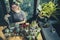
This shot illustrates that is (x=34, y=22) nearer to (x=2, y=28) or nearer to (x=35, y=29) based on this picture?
(x=35, y=29)

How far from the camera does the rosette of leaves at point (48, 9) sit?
5.30 meters

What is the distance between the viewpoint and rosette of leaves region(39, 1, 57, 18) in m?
5.30

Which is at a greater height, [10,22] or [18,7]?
[18,7]

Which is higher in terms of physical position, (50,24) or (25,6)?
(25,6)

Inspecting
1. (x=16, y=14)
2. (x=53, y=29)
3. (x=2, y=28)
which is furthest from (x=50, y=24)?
(x=2, y=28)

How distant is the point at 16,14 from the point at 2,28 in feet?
2.05

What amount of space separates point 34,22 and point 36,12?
1.00 ft

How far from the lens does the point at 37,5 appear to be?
528cm

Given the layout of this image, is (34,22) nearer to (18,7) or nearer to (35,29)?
(35,29)

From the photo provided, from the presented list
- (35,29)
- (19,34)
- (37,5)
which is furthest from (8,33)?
(37,5)

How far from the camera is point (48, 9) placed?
210 inches

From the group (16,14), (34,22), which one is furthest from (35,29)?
(16,14)

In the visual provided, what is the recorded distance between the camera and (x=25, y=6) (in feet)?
17.1

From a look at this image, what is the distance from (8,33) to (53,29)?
129cm
